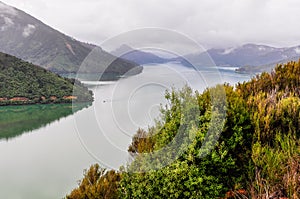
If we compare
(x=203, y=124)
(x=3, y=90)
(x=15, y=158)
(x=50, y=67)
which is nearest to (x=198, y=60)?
(x=203, y=124)

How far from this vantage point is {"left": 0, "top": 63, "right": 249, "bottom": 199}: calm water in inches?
159

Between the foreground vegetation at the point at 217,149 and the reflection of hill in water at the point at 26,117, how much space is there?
20454 mm

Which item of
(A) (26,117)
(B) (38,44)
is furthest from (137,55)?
(B) (38,44)

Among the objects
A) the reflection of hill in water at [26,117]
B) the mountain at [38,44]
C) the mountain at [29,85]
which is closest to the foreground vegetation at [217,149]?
the reflection of hill in water at [26,117]

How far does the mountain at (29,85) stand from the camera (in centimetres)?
4316

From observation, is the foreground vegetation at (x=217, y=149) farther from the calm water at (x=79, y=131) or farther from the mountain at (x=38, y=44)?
the mountain at (x=38, y=44)

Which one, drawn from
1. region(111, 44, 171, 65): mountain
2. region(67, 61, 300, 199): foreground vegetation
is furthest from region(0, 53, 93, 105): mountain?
region(67, 61, 300, 199): foreground vegetation

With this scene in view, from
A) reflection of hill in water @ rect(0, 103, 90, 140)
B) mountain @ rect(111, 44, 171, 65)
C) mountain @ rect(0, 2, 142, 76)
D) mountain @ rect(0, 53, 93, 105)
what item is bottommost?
reflection of hill in water @ rect(0, 103, 90, 140)

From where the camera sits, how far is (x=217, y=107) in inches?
156

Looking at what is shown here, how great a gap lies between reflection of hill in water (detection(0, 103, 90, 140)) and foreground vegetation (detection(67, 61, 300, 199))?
67.1 feet

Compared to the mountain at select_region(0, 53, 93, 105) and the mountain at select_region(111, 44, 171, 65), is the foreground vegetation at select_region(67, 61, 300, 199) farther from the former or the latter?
the mountain at select_region(0, 53, 93, 105)

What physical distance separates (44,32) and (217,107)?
469 ft

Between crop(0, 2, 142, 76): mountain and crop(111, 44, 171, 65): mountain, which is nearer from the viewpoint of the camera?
crop(111, 44, 171, 65): mountain

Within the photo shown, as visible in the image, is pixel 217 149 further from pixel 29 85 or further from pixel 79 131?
pixel 29 85
